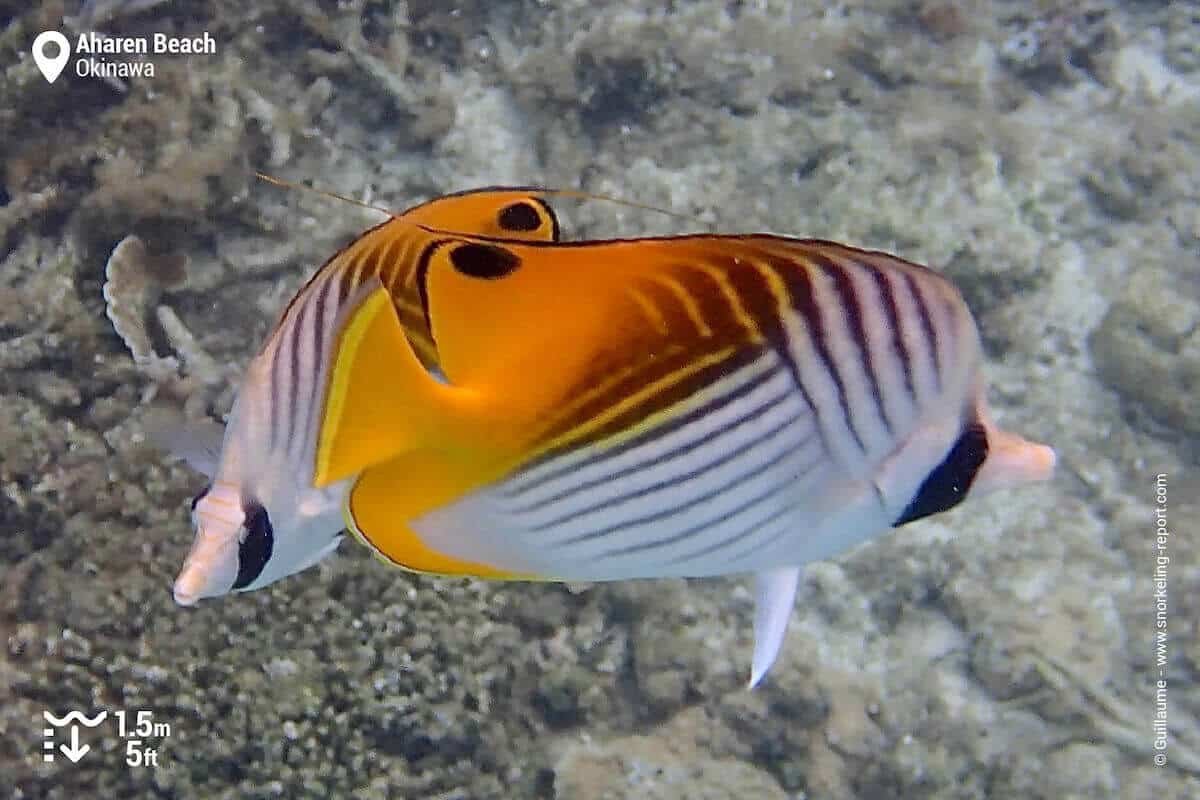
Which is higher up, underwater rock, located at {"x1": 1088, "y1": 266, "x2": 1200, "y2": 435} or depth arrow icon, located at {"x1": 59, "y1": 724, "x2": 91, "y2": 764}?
depth arrow icon, located at {"x1": 59, "y1": 724, "x2": 91, "y2": 764}

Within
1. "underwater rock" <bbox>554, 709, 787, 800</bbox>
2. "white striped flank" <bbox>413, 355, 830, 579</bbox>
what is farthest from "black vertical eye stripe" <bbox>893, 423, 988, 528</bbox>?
"underwater rock" <bbox>554, 709, 787, 800</bbox>

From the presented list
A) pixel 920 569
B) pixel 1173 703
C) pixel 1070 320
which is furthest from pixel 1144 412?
pixel 920 569

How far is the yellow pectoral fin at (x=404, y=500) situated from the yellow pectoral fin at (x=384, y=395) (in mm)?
21

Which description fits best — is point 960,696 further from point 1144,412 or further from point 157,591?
point 157,591

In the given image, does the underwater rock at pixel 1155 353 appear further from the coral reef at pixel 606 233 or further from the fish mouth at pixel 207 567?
the fish mouth at pixel 207 567

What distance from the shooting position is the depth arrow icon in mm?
3010

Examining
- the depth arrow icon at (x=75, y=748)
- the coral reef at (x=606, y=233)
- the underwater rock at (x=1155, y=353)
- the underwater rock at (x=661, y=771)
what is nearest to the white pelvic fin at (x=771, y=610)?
the coral reef at (x=606, y=233)

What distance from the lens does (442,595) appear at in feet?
10.7

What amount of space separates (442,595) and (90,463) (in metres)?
1.39

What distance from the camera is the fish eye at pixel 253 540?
1070 mm

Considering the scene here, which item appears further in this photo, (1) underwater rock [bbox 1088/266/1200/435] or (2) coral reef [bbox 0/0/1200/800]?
(1) underwater rock [bbox 1088/266/1200/435]

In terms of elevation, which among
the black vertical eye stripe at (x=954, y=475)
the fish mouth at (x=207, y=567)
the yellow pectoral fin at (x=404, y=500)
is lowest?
the fish mouth at (x=207, y=567)

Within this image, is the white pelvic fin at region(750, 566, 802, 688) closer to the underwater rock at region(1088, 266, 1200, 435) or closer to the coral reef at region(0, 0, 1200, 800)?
the coral reef at region(0, 0, 1200, 800)

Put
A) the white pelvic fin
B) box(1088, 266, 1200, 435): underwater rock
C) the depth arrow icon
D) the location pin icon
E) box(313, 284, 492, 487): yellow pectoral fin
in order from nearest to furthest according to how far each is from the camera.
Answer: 1. box(313, 284, 492, 487): yellow pectoral fin
2. the white pelvic fin
3. the depth arrow icon
4. the location pin icon
5. box(1088, 266, 1200, 435): underwater rock
